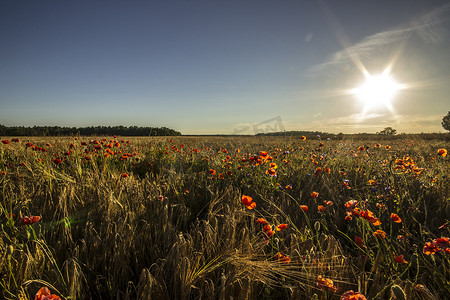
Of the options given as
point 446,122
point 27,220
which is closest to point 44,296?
point 27,220

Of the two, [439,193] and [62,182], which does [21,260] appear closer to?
[62,182]

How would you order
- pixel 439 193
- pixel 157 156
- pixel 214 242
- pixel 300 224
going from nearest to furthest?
pixel 214 242
pixel 300 224
pixel 439 193
pixel 157 156

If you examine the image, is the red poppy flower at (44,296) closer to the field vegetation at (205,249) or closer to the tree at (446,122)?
the field vegetation at (205,249)

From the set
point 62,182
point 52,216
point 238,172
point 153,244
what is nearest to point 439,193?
point 238,172

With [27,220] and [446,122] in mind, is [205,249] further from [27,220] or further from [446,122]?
[446,122]

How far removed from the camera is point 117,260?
126cm

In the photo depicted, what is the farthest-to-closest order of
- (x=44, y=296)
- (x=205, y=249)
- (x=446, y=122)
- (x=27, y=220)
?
(x=446, y=122), (x=205, y=249), (x=27, y=220), (x=44, y=296)

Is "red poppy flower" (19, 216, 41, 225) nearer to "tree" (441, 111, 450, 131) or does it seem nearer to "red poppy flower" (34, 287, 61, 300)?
"red poppy flower" (34, 287, 61, 300)

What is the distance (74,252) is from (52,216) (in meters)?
0.71

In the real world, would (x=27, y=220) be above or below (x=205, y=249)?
above

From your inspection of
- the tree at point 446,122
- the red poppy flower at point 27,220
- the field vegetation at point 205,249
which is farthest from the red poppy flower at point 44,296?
the tree at point 446,122

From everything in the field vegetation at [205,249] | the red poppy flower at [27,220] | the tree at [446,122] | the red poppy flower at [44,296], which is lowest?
the field vegetation at [205,249]

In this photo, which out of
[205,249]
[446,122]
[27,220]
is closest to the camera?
[27,220]

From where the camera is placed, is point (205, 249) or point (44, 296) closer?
point (44, 296)
